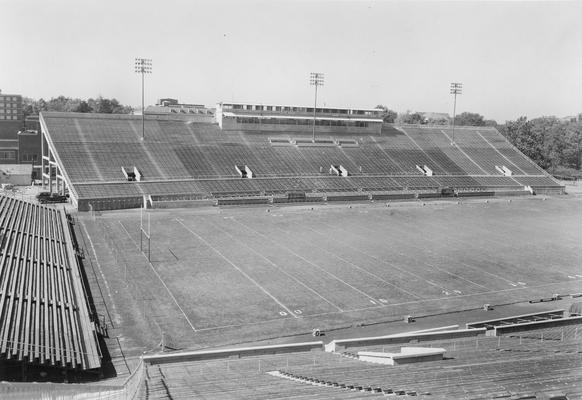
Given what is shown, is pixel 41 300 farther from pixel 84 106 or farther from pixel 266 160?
pixel 84 106

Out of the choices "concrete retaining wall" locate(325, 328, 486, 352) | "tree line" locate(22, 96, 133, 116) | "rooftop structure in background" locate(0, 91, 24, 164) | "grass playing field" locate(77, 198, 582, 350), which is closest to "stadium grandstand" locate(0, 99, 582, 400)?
"concrete retaining wall" locate(325, 328, 486, 352)

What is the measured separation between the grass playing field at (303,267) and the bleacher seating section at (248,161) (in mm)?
7504

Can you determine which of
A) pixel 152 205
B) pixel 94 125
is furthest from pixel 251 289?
pixel 94 125

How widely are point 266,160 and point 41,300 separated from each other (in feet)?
153

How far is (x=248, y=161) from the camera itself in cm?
6831

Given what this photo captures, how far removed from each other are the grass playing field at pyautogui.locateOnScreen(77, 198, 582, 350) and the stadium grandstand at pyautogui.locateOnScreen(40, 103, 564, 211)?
6152 millimetres

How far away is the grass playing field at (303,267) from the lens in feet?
91.5

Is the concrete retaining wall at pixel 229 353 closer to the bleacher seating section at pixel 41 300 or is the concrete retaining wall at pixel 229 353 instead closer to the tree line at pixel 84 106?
the bleacher seating section at pixel 41 300

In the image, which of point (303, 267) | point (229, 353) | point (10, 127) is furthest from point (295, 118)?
point (229, 353)

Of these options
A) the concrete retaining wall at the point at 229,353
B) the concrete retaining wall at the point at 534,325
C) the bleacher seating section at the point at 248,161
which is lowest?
the concrete retaining wall at the point at 229,353

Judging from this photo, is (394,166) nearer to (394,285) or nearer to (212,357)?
(394,285)

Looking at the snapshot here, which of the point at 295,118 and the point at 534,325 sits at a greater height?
the point at 295,118

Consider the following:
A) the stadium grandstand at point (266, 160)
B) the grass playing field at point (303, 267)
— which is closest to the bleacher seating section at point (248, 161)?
→ the stadium grandstand at point (266, 160)

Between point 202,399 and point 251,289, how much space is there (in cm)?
1752
